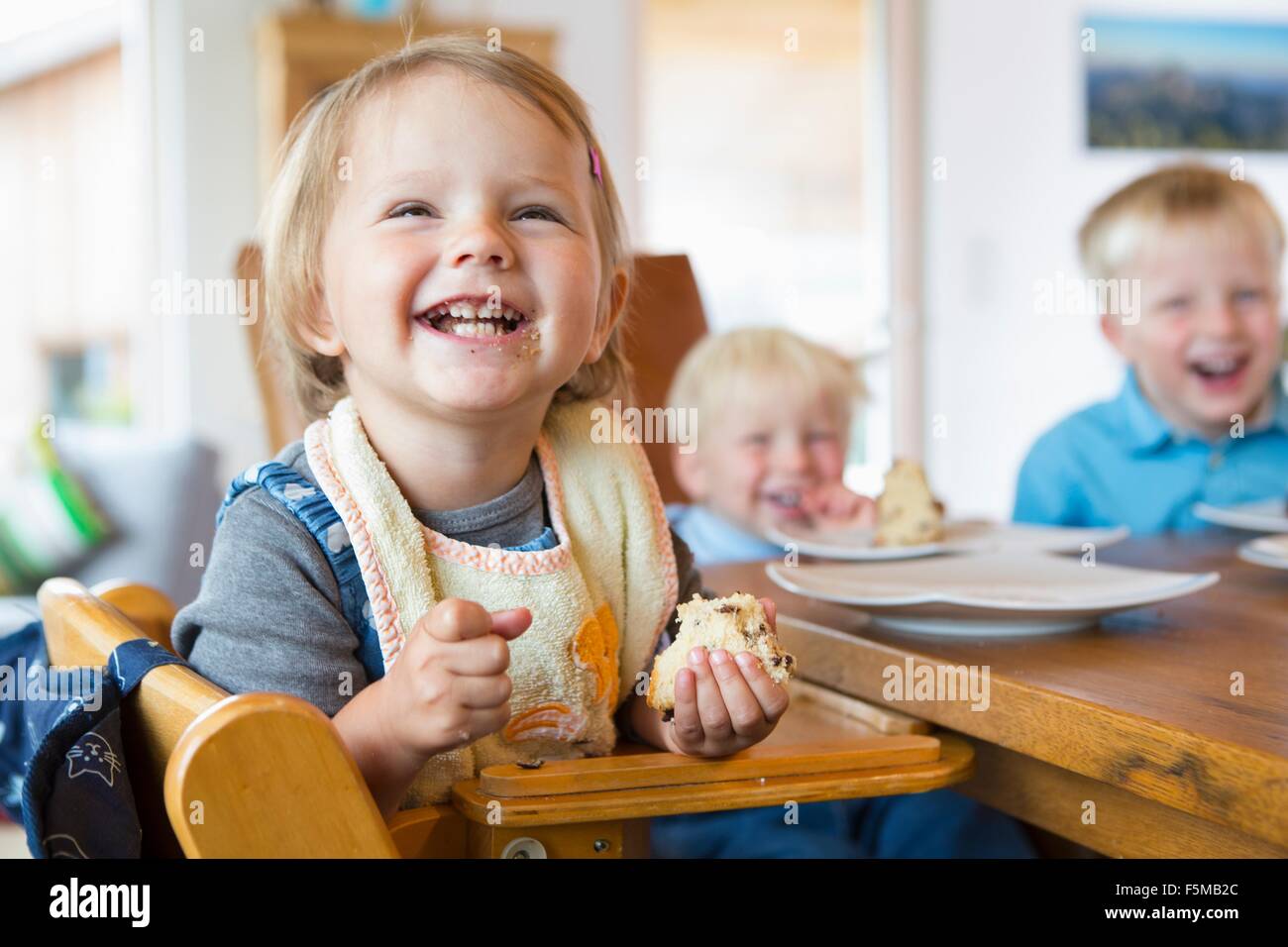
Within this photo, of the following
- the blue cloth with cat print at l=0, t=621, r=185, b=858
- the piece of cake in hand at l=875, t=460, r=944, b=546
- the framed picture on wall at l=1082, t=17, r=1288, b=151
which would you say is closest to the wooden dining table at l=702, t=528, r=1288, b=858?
the piece of cake in hand at l=875, t=460, r=944, b=546

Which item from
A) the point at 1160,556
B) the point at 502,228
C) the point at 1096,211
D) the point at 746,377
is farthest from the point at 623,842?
the point at 1096,211

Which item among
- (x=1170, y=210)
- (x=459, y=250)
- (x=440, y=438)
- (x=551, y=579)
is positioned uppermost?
(x=1170, y=210)

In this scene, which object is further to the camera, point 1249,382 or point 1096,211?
point 1096,211

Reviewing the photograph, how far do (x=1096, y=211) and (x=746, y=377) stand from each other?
25.5 inches

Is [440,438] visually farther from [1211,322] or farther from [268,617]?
[1211,322]

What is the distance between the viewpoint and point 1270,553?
119 cm

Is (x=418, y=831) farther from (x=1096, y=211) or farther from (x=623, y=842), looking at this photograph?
(x=1096, y=211)

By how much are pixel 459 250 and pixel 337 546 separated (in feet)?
0.70

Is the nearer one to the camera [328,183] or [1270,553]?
[328,183]

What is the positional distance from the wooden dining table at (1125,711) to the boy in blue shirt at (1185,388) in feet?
2.43

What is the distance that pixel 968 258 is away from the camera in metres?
4.88

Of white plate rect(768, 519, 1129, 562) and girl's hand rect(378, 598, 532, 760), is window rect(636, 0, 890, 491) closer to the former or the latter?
white plate rect(768, 519, 1129, 562)

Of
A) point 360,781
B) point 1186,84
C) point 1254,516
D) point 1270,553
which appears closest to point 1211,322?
point 1254,516

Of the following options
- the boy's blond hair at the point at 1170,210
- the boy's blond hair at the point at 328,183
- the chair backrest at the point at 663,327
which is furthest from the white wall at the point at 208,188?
the boy's blond hair at the point at 328,183
